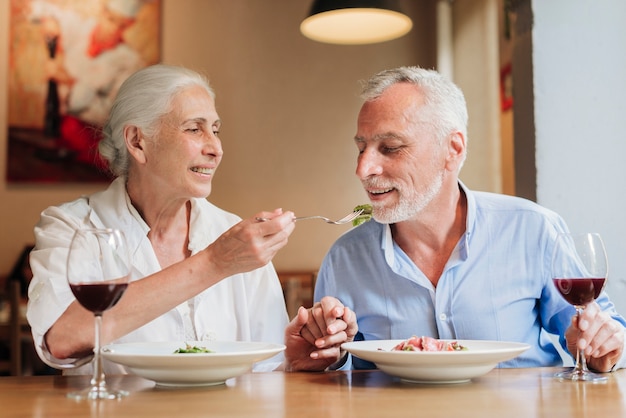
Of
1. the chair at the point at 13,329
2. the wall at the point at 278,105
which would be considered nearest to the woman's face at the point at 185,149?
the chair at the point at 13,329

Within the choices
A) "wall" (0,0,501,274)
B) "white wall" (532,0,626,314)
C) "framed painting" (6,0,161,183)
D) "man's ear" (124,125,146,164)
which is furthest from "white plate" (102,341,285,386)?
"framed painting" (6,0,161,183)

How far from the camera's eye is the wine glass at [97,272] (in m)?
1.38

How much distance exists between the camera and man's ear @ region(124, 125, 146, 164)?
2.36m

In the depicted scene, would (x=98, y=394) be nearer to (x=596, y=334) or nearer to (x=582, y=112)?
(x=596, y=334)

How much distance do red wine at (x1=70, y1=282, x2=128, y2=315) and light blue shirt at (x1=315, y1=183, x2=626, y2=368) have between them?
3.06 ft

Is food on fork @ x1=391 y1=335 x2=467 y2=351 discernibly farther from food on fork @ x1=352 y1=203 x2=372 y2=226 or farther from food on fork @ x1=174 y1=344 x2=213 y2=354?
food on fork @ x1=352 y1=203 x2=372 y2=226

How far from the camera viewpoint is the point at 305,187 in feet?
21.0

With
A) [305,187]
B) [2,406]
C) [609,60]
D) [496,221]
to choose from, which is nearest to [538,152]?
[609,60]

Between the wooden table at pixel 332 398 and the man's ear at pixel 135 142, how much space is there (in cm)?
86

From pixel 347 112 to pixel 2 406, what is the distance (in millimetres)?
5283

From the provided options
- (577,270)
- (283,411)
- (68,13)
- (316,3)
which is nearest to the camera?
(283,411)

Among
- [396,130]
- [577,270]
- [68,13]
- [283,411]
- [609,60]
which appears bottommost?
[283,411]

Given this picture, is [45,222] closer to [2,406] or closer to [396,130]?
[2,406]

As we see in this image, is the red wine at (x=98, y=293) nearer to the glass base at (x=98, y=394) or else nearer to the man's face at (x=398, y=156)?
the glass base at (x=98, y=394)
